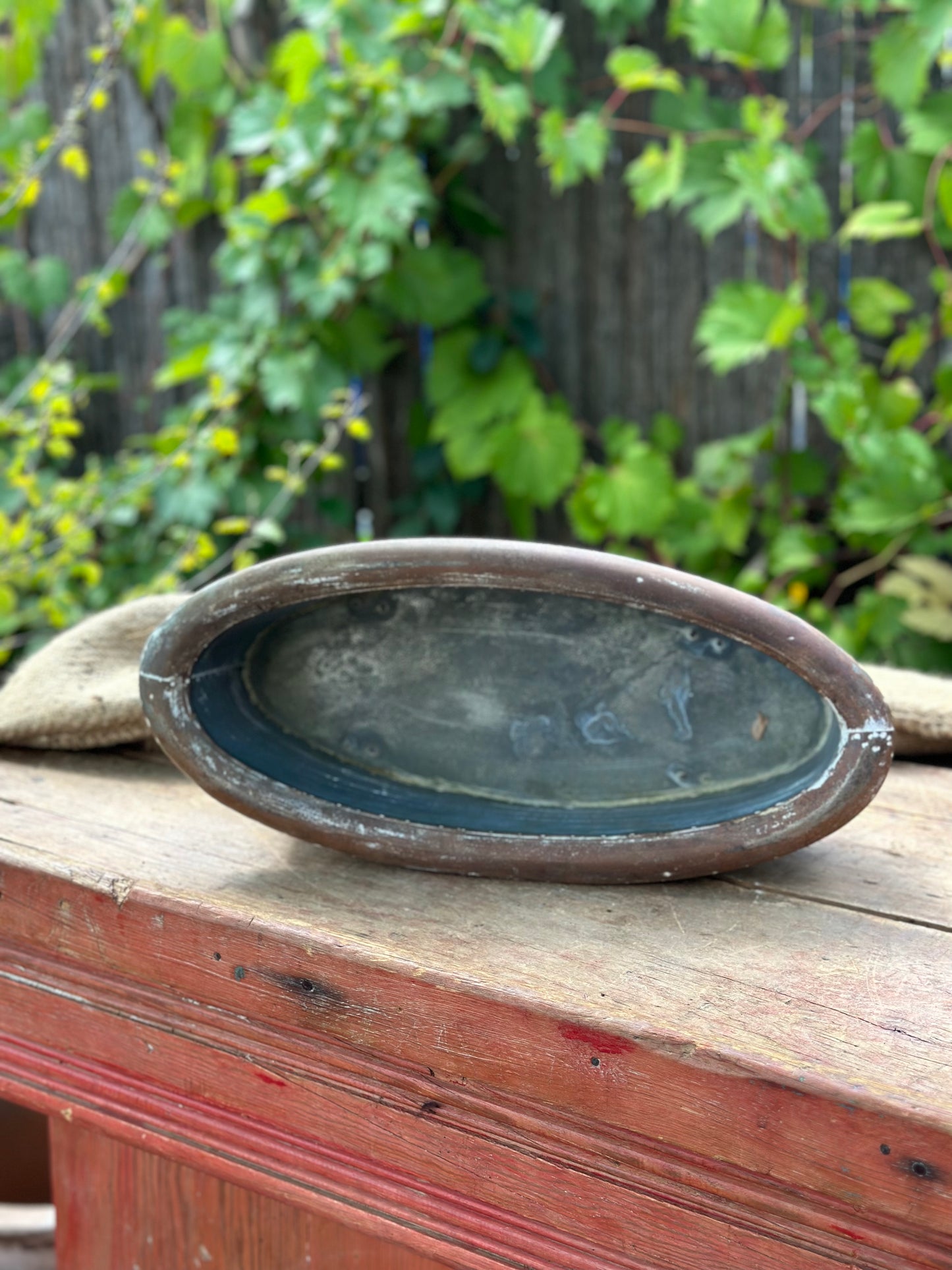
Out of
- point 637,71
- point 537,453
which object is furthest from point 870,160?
point 537,453

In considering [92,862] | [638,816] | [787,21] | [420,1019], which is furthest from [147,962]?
[787,21]

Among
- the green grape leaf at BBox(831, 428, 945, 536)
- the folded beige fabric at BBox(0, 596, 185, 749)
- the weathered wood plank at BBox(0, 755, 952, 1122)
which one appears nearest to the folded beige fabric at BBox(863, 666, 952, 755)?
the weathered wood plank at BBox(0, 755, 952, 1122)

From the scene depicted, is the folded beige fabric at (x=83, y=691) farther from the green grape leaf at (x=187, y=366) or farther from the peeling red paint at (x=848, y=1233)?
the green grape leaf at (x=187, y=366)

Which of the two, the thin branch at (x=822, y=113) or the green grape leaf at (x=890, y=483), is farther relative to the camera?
the thin branch at (x=822, y=113)

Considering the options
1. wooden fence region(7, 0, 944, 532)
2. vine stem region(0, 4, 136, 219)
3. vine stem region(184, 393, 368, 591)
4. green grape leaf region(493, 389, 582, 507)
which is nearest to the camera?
vine stem region(0, 4, 136, 219)

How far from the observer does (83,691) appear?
99 cm

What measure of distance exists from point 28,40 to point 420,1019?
314 centimetres

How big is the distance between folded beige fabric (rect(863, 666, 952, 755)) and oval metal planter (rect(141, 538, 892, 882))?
1.02 feet

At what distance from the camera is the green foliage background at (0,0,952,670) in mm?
2195

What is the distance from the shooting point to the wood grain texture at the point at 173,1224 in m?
0.73

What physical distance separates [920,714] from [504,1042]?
0.55 metres

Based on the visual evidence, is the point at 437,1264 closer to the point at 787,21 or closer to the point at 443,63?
the point at 443,63

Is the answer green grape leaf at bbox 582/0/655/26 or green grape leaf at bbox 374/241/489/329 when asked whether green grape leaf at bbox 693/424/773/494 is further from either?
green grape leaf at bbox 582/0/655/26

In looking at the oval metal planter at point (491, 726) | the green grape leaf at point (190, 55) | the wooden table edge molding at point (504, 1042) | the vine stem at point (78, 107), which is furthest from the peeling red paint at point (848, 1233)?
the green grape leaf at point (190, 55)
